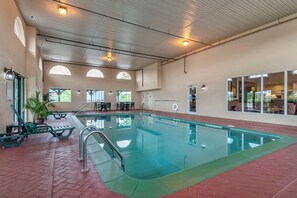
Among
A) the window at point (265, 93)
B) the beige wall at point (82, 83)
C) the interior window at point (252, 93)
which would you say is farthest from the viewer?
the beige wall at point (82, 83)

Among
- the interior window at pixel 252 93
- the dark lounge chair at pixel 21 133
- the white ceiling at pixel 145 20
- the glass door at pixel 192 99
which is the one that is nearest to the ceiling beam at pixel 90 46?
the white ceiling at pixel 145 20

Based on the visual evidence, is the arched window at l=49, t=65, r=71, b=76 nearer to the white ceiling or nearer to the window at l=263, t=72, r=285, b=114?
the white ceiling

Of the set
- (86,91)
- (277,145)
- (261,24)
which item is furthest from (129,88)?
(277,145)

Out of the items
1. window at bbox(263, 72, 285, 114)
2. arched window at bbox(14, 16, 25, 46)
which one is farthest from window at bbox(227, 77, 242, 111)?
arched window at bbox(14, 16, 25, 46)

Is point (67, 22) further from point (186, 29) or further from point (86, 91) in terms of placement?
point (86, 91)

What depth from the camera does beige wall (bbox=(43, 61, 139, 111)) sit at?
41.9 ft

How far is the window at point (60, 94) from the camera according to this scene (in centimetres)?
1284

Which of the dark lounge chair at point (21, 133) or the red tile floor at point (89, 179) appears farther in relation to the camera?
the dark lounge chair at point (21, 133)

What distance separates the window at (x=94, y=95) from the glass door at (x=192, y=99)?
8.21m

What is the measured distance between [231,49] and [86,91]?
1166 centimetres

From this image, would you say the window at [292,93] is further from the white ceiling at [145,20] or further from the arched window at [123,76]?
the arched window at [123,76]

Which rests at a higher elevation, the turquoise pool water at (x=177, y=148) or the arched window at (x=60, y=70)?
the arched window at (x=60, y=70)

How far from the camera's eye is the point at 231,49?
797 centimetres

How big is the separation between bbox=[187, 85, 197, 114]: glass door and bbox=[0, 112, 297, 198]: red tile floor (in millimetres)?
7219
